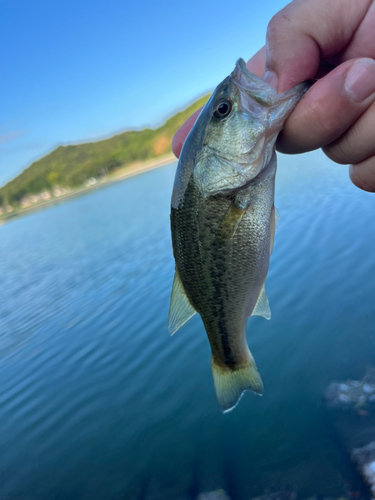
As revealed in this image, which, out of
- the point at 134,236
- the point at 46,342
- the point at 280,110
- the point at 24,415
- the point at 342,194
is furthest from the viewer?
the point at 134,236

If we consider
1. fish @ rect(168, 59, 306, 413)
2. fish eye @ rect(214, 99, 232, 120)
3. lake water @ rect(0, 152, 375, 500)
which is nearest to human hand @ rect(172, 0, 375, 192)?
fish @ rect(168, 59, 306, 413)

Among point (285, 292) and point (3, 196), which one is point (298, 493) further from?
point (3, 196)

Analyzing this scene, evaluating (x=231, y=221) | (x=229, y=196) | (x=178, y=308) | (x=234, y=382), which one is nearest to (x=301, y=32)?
(x=229, y=196)

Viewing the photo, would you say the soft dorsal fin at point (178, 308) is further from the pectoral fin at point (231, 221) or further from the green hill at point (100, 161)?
the green hill at point (100, 161)

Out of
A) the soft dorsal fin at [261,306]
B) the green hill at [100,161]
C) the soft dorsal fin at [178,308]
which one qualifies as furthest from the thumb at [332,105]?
the green hill at [100,161]

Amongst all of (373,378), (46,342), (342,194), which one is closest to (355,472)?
(373,378)

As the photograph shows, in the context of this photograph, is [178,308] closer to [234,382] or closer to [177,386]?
[234,382]
